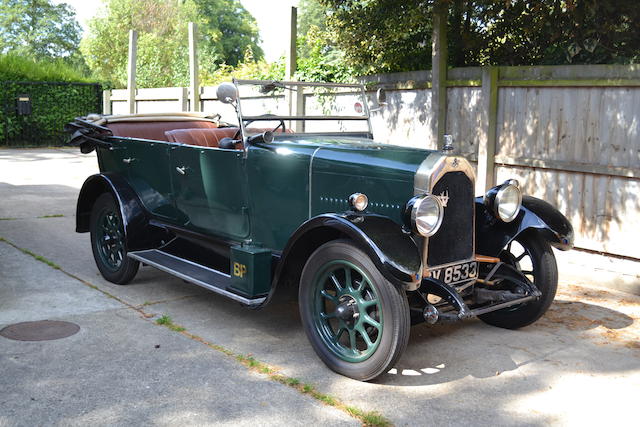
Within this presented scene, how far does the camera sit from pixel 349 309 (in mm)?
3910

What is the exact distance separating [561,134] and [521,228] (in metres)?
2.54

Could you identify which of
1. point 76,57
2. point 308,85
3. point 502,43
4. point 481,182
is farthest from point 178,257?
point 76,57

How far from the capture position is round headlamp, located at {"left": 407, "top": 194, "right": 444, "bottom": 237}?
3.73 metres

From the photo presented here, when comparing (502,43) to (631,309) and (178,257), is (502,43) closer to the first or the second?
(631,309)

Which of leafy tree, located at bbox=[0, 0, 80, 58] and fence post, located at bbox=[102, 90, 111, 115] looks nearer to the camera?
fence post, located at bbox=[102, 90, 111, 115]

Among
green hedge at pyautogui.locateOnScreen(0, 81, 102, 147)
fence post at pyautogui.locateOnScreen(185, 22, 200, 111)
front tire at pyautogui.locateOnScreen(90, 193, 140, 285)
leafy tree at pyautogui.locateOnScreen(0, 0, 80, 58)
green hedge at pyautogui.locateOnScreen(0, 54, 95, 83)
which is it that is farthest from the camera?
leafy tree at pyautogui.locateOnScreen(0, 0, 80, 58)

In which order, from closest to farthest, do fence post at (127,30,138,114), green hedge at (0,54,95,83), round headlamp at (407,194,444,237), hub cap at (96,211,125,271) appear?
1. round headlamp at (407,194,444,237)
2. hub cap at (96,211,125,271)
3. fence post at (127,30,138,114)
4. green hedge at (0,54,95,83)

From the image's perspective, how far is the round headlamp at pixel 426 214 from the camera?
373 cm

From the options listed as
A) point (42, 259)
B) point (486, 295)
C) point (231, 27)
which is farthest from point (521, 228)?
point (231, 27)

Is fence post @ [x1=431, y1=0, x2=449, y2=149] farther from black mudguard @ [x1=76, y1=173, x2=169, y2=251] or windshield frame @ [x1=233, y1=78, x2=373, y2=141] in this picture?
black mudguard @ [x1=76, y1=173, x2=169, y2=251]

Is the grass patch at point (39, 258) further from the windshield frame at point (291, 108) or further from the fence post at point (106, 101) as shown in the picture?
the fence post at point (106, 101)

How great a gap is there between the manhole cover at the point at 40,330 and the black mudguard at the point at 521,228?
9.65 feet

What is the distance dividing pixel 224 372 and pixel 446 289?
4.61ft

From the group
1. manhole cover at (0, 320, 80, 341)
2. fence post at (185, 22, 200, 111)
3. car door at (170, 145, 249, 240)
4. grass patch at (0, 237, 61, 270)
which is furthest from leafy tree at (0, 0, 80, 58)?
manhole cover at (0, 320, 80, 341)
